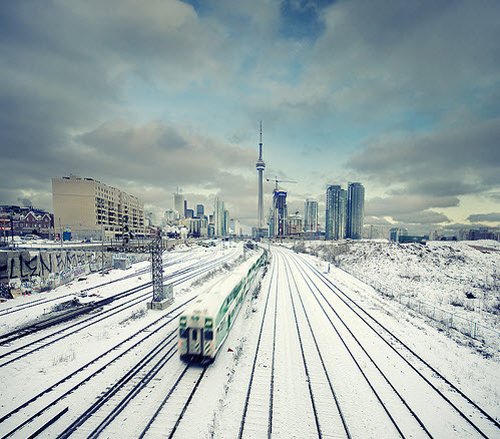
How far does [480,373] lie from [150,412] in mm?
17885

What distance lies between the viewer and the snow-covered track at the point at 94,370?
945cm

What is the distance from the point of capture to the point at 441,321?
2122 cm

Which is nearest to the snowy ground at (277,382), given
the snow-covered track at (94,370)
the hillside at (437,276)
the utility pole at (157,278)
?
the snow-covered track at (94,370)

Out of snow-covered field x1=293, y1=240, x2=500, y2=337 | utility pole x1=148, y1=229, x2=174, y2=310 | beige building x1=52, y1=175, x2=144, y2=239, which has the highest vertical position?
beige building x1=52, y1=175, x2=144, y2=239

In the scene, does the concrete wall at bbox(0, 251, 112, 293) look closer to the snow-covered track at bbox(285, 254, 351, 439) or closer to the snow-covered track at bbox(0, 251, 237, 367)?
the snow-covered track at bbox(0, 251, 237, 367)

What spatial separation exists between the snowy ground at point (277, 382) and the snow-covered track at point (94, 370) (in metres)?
0.17

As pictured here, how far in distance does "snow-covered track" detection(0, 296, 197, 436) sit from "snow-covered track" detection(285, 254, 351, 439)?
9556 mm

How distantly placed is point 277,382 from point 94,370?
992 cm

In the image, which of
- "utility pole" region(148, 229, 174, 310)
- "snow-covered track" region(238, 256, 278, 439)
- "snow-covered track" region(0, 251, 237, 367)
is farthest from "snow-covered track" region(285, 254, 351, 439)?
A: "snow-covered track" region(0, 251, 237, 367)

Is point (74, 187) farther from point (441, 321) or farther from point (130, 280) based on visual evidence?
point (441, 321)

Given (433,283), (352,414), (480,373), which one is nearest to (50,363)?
(352,414)

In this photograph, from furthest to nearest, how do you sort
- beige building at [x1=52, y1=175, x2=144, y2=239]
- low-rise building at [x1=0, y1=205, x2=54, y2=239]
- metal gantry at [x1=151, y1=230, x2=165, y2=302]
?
beige building at [x1=52, y1=175, x2=144, y2=239] < low-rise building at [x1=0, y1=205, x2=54, y2=239] < metal gantry at [x1=151, y1=230, x2=165, y2=302]

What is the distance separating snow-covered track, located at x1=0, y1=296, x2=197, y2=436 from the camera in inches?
372

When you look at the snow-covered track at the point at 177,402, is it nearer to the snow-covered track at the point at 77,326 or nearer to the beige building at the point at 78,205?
the snow-covered track at the point at 77,326
